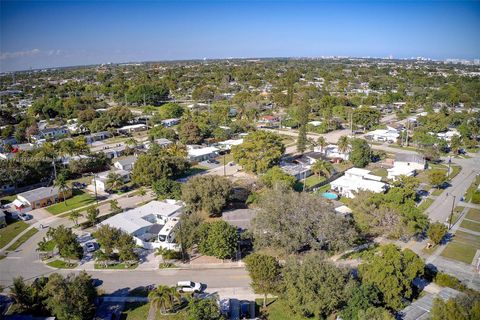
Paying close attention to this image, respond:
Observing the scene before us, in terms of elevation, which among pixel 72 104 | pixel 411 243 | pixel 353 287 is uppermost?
pixel 72 104

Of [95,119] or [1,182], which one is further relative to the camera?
[95,119]

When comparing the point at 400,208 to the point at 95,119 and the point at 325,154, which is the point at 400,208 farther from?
the point at 95,119

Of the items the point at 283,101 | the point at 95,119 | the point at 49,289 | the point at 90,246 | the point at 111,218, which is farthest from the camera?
the point at 283,101

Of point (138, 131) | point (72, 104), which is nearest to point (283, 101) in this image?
point (138, 131)

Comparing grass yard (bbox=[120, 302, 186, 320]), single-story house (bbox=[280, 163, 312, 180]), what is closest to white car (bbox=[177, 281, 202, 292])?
grass yard (bbox=[120, 302, 186, 320])

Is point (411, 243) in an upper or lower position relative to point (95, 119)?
lower

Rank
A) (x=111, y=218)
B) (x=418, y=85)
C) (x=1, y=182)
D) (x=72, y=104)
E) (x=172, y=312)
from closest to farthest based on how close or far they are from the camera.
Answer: (x=172, y=312)
(x=111, y=218)
(x=1, y=182)
(x=72, y=104)
(x=418, y=85)

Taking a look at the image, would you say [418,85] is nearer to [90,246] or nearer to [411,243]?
[411,243]
